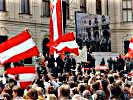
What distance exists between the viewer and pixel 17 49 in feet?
38.4

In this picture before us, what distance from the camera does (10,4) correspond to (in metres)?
31.9

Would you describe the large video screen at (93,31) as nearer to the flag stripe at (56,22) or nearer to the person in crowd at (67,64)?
the person in crowd at (67,64)

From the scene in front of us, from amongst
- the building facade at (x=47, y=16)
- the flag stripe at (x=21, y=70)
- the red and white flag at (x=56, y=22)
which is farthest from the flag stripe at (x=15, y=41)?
the building facade at (x=47, y=16)

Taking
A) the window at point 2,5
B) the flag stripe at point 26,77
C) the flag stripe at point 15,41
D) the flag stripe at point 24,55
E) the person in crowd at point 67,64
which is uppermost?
the window at point 2,5

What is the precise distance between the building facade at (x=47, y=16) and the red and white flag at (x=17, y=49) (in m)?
19.2

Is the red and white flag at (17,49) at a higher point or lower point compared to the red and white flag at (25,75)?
higher

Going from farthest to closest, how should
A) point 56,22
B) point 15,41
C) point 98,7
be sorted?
point 98,7, point 56,22, point 15,41

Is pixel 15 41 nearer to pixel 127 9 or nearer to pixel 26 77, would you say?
pixel 26 77

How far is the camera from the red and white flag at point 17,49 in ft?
37.8

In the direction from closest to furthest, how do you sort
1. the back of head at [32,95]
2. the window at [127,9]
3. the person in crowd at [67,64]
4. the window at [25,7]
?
the back of head at [32,95] < the person in crowd at [67,64] < the window at [25,7] < the window at [127,9]

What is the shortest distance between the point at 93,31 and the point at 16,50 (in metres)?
25.7

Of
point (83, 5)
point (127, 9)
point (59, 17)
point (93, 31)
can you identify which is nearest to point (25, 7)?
point (93, 31)

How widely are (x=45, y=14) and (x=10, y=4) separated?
3.85m

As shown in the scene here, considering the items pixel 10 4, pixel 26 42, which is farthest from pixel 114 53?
pixel 26 42
